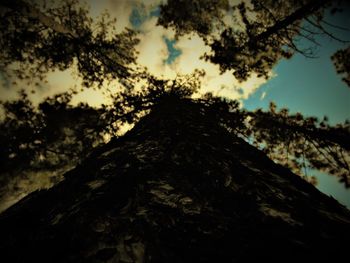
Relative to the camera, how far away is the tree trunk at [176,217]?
4.43 ft

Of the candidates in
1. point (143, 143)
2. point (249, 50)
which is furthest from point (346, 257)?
point (249, 50)

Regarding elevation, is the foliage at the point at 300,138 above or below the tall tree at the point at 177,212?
above

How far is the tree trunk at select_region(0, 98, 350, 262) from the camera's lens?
1351 millimetres

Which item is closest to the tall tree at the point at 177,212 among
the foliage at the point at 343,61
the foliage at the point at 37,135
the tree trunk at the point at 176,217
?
the tree trunk at the point at 176,217

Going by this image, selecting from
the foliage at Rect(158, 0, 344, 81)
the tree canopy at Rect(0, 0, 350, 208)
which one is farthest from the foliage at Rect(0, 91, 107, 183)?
the foliage at Rect(158, 0, 344, 81)

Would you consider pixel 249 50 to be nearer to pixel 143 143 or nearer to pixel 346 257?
pixel 143 143

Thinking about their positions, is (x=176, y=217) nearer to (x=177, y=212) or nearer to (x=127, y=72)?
(x=177, y=212)

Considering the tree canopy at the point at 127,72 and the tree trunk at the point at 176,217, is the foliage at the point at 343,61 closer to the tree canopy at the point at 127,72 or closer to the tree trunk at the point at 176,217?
the tree canopy at the point at 127,72

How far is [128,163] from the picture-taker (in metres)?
2.48

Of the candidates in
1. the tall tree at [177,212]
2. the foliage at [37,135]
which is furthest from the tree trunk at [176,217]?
the foliage at [37,135]

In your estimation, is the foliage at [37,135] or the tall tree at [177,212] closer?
the tall tree at [177,212]

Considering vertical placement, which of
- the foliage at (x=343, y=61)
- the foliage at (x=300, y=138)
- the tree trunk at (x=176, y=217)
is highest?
the foliage at (x=343, y=61)

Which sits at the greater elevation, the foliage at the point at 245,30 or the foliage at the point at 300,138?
the foliage at the point at 245,30

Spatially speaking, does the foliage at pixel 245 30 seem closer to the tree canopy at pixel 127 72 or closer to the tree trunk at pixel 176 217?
the tree canopy at pixel 127 72
